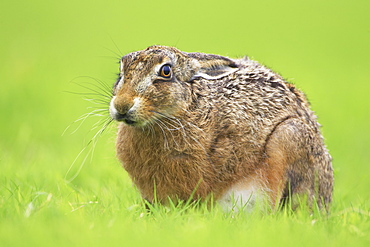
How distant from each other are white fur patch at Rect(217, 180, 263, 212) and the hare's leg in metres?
0.15

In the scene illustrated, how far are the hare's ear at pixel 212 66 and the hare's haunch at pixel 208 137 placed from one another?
11 millimetres

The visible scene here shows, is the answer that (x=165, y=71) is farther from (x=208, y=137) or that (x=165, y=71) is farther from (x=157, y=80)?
(x=208, y=137)

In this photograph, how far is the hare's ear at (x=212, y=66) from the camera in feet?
21.5

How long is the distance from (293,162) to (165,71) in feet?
5.31

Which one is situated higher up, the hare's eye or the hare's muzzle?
the hare's eye

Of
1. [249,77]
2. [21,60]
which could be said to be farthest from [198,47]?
[249,77]

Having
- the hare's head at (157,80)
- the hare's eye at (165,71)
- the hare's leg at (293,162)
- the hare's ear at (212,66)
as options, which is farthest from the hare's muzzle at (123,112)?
the hare's leg at (293,162)

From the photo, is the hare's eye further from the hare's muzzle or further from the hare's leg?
the hare's leg

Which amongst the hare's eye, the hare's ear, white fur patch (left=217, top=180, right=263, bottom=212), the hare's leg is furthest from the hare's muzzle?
the hare's leg

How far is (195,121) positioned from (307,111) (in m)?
1.43

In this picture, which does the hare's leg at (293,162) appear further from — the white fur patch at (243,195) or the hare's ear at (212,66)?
the hare's ear at (212,66)

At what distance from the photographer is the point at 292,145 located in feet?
21.1

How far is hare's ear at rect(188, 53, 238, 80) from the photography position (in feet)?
21.5

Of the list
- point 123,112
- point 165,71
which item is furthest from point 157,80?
point 123,112
